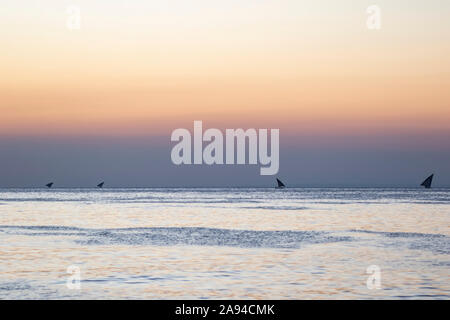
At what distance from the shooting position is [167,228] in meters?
52.0

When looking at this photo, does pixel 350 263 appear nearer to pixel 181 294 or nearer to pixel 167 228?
pixel 181 294

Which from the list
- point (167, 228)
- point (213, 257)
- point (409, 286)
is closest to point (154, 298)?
point (409, 286)

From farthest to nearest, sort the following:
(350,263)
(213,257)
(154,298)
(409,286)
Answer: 1. (213,257)
2. (350,263)
3. (409,286)
4. (154,298)

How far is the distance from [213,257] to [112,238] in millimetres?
12365

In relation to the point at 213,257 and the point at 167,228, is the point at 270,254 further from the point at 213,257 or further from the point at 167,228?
the point at 167,228

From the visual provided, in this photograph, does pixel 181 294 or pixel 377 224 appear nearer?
pixel 181 294
